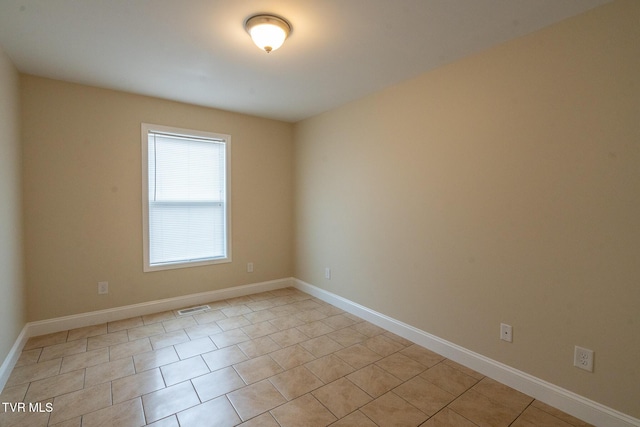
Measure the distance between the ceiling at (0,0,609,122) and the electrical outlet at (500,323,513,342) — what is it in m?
2.07

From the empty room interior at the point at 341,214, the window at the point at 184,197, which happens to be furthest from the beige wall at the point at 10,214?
the window at the point at 184,197

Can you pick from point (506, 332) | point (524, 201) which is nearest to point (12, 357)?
point (506, 332)

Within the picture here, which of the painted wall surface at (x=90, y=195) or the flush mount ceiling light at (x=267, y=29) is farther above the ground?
the flush mount ceiling light at (x=267, y=29)

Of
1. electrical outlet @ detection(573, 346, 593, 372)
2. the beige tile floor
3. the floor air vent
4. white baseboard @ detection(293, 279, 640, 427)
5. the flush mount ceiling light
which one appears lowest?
the beige tile floor

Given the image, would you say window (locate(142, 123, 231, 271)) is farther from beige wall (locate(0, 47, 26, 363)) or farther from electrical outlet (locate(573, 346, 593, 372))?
electrical outlet (locate(573, 346, 593, 372))

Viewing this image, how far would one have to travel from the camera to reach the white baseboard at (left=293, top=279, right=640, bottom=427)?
1.78 meters

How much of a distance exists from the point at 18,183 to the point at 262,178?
8.25 ft

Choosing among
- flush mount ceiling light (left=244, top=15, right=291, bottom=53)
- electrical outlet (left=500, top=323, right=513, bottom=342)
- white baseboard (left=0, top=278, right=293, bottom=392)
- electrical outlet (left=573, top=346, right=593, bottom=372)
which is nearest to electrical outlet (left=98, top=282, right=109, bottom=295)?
white baseboard (left=0, top=278, right=293, bottom=392)

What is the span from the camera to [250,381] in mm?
2221

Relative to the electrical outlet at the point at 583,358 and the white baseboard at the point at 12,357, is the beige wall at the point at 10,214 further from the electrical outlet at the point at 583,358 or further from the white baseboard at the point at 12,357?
the electrical outlet at the point at 583,358

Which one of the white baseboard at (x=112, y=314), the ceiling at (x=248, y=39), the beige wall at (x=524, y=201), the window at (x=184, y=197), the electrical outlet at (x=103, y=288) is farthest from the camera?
the window at (x=184, y=197)

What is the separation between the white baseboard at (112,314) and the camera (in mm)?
2448

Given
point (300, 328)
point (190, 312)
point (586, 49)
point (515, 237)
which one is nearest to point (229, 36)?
point (586, 49)

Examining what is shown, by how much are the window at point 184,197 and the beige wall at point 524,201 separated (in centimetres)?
198
